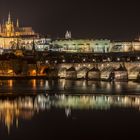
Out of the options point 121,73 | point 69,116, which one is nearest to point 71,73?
point 121,73

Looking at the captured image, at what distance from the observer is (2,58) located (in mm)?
66688

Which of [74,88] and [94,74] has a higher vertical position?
[94,74]

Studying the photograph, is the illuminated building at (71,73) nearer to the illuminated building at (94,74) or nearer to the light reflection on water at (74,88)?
the illuminated building at (94,74)

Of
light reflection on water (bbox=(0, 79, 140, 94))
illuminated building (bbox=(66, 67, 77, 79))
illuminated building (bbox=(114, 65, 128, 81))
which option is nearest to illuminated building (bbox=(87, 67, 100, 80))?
illuminated building (bbox=(66, 67, 77, 79))

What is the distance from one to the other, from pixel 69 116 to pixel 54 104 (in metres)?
4.51

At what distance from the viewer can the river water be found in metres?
19.8

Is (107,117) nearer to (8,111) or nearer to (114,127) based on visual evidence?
Answer: (114,127)

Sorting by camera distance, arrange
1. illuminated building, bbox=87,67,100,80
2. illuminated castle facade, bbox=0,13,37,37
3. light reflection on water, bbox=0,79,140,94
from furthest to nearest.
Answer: illuminated castle facade, bbox=0,13,37,37 < illuminated building, bbox=87,67,100,80 < light reflection on water, bbox=0,79,140,94

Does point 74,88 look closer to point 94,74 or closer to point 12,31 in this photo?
point 94,74

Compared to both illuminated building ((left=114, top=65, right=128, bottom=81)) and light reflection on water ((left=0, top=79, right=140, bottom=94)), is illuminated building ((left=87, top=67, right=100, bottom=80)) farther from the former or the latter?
light reflection on water ((left=0, top=79, right=140, bottom=94))

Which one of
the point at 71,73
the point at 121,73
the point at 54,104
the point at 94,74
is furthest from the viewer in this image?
the point at 71,73

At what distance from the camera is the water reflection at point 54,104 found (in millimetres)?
23641

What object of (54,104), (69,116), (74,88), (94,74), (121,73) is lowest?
(69,116)

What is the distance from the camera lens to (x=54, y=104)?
27.9 meters
